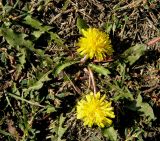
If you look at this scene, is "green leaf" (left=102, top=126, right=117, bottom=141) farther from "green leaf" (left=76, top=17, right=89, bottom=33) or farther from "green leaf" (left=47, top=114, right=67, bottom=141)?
"green leaf" (left=76, top=17, right=89, bottom=33)

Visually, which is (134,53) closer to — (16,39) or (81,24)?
(81,24)

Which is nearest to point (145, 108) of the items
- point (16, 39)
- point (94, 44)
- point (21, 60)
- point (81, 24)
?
point (94, 44)

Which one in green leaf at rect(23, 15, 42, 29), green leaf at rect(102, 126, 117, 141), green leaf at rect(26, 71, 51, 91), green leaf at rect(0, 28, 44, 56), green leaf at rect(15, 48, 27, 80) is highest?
green leaf at rect(23, 15, 42, 29)

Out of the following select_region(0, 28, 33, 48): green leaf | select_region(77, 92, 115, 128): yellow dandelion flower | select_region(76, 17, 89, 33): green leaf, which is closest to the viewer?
select_region(77, 92, 115, 128): yellow dandelion flower

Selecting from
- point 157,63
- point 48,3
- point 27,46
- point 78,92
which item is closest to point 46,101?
point 78,92

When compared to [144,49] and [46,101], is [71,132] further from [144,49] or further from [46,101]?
[144,49]

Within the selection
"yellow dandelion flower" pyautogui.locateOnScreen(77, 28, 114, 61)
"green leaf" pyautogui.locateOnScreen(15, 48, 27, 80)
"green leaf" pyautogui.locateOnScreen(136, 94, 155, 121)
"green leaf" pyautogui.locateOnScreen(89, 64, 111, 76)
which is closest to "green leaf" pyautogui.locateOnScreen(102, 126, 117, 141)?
"green leaf" pyautogui.locateOnScreen(136, 94, 155, 121)

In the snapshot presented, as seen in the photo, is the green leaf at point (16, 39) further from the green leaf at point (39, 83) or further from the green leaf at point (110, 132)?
the green leaf at point (110, 132)
